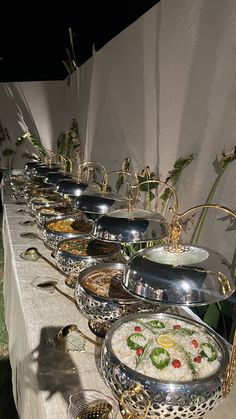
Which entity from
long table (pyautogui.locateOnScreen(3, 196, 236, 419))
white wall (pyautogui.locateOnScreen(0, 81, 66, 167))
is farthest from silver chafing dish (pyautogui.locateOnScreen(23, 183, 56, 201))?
white wall (pyautogui.locateOnScreen(0, 81, 66, 167))

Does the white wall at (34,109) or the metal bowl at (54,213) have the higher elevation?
the white wall at (34,109)

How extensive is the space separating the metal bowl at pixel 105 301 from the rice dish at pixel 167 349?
0.29 ft

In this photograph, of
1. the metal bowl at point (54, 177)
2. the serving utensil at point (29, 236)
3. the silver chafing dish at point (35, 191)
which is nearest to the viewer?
the serving utensil at point (29, 236)

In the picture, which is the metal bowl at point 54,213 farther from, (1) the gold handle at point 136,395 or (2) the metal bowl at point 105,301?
(1) the gold handle at point 136,395

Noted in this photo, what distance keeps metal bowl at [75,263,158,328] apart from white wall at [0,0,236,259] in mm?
647

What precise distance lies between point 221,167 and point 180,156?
1.60ft

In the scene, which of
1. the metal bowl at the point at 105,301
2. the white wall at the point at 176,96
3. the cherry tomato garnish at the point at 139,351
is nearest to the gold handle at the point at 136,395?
the cherry tomato garnish at the point at 139,351

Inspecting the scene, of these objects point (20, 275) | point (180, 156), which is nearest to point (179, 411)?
point (20, 275)

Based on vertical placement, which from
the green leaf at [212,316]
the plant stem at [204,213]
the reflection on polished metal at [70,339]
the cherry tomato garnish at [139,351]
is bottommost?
the green leaf at [212,316]

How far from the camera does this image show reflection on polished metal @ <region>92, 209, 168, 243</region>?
3.84ft

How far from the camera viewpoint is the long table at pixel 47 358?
0.95 meters

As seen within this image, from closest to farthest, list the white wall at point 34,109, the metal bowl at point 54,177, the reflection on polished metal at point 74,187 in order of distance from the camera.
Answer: the reflection on polished metal at point 74,187 → the metal bowl at point 54,177 → the white wall at point 34,109

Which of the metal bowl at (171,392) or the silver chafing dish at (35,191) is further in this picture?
the silver chafing dish at (35,191)

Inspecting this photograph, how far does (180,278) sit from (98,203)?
0.85 m
